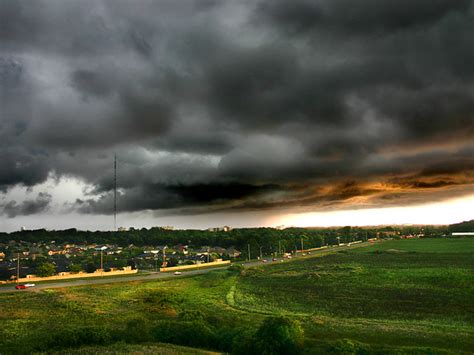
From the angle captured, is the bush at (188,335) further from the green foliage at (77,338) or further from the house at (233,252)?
the house at (233,252)

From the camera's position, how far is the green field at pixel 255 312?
1388 inches

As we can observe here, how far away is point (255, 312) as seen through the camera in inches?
2217

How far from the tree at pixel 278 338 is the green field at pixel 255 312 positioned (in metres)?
1.69

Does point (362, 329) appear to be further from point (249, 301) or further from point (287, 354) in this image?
point (249, 301)

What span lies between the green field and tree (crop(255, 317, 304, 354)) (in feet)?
5.56

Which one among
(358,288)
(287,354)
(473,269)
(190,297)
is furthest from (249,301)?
(473,269)

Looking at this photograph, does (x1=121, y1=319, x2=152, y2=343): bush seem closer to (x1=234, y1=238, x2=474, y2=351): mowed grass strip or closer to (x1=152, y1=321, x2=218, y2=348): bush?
(x1=152, y1=321, x2=218, y2=348): bush

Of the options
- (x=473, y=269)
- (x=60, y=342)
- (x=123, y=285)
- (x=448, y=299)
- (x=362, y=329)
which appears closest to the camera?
(x=60, y=342)

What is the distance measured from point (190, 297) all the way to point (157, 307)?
44.6ft

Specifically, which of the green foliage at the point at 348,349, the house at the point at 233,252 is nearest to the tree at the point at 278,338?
the green foliage at the point at 348,349

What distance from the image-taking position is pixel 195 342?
36.1m

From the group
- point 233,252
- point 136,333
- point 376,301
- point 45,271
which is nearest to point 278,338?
point 136,333

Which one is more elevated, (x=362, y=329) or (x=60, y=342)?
(x=60, y=342)

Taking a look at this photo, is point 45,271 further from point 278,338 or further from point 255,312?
point 278,338
